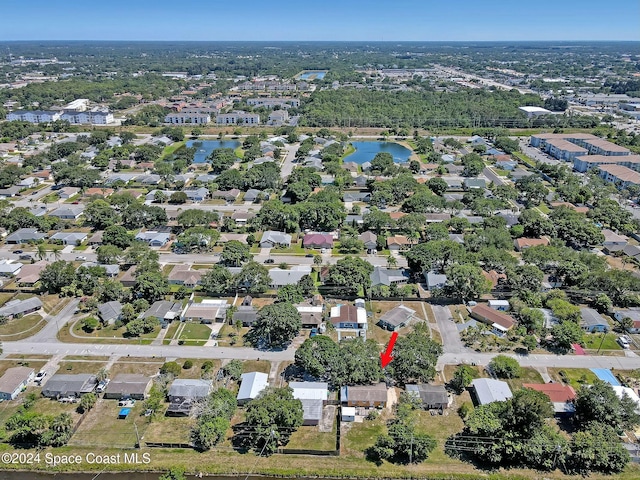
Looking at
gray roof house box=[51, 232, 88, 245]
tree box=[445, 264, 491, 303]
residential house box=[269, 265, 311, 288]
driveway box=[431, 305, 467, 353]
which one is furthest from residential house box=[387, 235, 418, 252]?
gray roof house box=[51, 232, 88, 245]

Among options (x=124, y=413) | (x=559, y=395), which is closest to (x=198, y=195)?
(x=124, y=413)

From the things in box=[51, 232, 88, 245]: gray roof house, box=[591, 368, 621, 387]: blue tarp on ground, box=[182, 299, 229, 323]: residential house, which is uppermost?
box=[51, 232, 88, 245]: gray roof house

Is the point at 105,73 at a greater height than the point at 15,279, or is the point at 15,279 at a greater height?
the point at 105,73

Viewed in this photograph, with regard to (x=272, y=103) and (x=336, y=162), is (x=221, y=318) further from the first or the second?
(x=272, y=103)

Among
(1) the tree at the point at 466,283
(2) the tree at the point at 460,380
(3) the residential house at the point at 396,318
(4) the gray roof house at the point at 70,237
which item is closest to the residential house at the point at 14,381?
(4) the gray roof house at the point at 70,237

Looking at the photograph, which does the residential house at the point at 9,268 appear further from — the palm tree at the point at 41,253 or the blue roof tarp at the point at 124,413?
the blue roof tarp at the point at 124,413

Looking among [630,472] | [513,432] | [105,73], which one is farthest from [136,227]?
[105,73]

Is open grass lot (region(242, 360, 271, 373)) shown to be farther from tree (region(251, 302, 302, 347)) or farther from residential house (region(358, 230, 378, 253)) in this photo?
residential house (region(358, 230, 378, 253))
